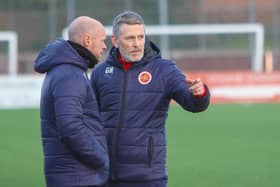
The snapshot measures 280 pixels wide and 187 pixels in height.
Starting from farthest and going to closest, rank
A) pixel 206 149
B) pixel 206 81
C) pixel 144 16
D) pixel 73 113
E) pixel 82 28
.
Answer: pixel 144 16, pixel 206 81, pixel 206 149, pixel 82 28, pixel 73 113

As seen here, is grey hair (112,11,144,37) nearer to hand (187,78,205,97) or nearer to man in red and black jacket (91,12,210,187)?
man in red and black jacket (91,12,210,187)

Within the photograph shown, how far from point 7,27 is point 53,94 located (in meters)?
30.2

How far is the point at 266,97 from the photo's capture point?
23625 millimetres

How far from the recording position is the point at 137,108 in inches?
211

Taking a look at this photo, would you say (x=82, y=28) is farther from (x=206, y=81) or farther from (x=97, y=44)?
(x=206, y=81)

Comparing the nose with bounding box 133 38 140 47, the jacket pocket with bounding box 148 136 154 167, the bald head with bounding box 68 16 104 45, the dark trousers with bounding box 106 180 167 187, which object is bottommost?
the dark trousers with bounding box 106 180 167 187

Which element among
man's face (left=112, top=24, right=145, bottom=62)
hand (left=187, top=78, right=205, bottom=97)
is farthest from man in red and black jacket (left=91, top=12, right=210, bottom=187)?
hand (left=187, top=78, right=205, bottom=97)

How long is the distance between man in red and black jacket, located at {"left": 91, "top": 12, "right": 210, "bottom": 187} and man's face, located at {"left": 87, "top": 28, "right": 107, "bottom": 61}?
32 cm

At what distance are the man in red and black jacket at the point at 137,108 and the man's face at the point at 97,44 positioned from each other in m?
0.32

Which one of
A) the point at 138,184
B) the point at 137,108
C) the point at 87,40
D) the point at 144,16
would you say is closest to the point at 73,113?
the point at 87,40

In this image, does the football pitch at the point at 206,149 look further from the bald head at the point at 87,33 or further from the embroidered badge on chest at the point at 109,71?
the bald head at the point at 87,33

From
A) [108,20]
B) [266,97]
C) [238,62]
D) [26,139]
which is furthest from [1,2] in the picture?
[26,139]

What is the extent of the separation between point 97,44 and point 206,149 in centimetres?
799

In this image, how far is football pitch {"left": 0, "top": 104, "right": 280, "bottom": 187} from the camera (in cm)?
976
